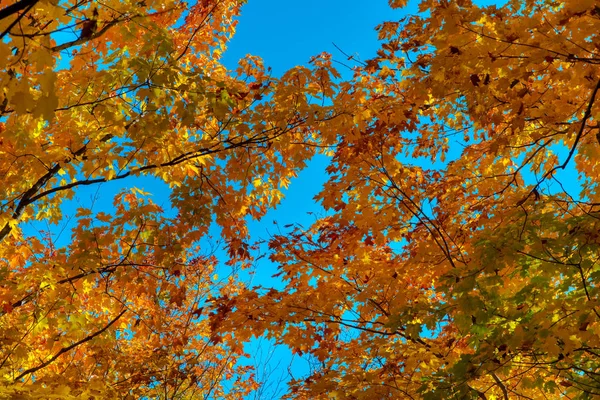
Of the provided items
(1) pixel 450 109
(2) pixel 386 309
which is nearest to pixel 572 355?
(2) pixel 386 309

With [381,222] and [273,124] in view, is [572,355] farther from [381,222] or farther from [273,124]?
[273,124]

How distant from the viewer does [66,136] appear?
5.43 metres

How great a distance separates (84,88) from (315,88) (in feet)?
8.24

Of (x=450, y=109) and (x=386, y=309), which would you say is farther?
(x=450, y=109)

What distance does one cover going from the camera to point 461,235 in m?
6.11

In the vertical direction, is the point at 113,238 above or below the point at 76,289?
above

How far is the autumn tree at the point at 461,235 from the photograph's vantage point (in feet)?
13.0

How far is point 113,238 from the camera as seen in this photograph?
5316 millimetres

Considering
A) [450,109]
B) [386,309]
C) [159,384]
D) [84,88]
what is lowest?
[159,384]

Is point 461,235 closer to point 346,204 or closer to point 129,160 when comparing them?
point 346,204

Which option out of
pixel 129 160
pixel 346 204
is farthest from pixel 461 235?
pixel 129 160

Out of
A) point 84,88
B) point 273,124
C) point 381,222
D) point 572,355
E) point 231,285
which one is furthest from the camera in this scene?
point 231,285

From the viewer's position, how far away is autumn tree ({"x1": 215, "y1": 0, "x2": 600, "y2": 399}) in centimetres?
397

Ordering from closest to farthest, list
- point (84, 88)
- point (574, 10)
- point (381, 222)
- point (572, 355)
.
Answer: point (574, 10) < point (572, 355) < point (84, 88) < point (381, 222)
